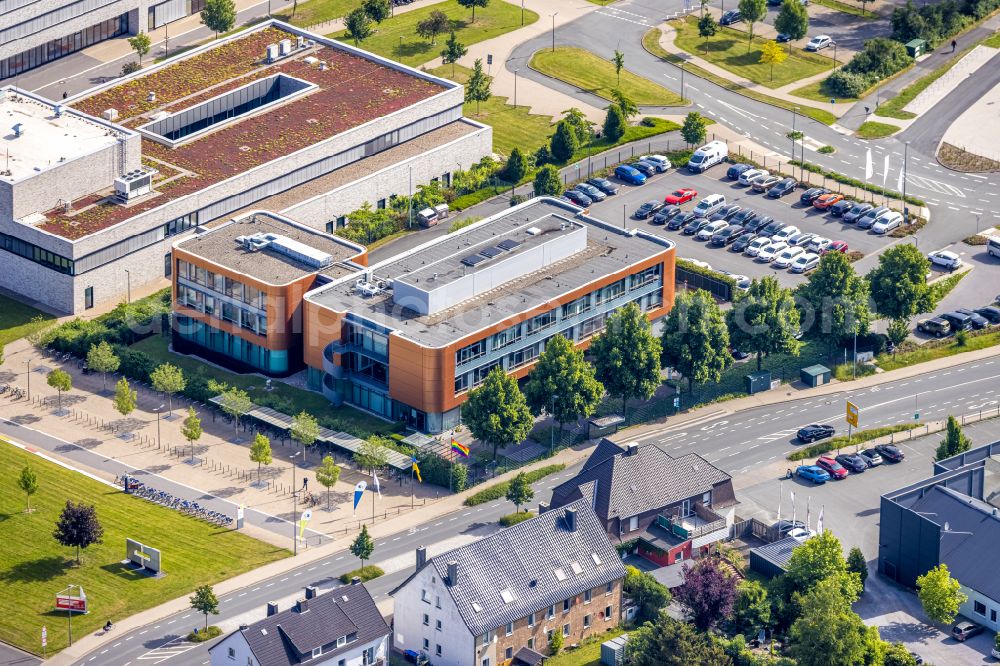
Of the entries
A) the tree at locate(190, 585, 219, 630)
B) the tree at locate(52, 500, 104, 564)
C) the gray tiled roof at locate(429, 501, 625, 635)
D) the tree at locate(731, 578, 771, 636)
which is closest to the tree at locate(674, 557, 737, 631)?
the tree at locate(731, 578, 771, 636)

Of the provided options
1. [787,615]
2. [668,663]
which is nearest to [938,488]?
[787,615]

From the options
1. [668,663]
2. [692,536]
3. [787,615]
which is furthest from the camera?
[692,536]

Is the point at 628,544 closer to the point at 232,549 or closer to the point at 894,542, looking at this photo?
the point at 894,542

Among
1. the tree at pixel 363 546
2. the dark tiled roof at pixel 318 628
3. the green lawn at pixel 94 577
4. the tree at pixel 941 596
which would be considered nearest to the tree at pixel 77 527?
the green lawn at pixel 94 577

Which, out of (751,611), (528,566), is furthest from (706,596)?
(528,566)

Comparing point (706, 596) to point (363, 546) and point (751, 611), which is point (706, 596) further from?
point (363, 546)

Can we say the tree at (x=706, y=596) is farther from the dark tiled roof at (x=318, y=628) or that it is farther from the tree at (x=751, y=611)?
the dark tiled roof at (x=318, y=628)

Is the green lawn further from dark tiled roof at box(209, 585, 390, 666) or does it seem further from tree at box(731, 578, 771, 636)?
tree at box(731, 578, 771, 636)
